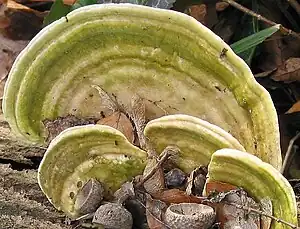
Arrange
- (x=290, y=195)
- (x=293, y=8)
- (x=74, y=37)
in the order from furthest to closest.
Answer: (x=293, y=8) → (x=74, y=37) → (x=290, y=195)

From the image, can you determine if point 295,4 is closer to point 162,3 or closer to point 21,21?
point 162,3

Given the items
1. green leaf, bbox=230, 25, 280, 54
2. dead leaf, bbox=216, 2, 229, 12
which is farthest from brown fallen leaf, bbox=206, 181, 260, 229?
dead leaf, bbox=216, 2, 229, 12

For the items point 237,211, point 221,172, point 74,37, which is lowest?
point 237,211

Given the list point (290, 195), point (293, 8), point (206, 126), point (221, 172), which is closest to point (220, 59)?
point (206, 126)

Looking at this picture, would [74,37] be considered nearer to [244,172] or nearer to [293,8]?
[244,172]

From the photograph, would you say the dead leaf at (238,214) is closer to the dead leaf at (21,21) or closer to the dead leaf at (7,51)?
the dead leaf at (7,51)

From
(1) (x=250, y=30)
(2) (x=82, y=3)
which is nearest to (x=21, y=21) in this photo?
(2) (x=82, y=3)

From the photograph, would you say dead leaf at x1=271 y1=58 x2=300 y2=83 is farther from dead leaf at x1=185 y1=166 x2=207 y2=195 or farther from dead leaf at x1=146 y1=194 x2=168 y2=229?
dead leaf at x1=146 y1=194 x2=168 y2=229
